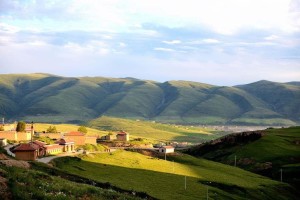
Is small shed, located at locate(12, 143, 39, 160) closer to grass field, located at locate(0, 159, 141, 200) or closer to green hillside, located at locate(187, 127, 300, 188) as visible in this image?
grass field, located at locate(0, 159, 141, 200)

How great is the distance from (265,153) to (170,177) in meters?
73.8

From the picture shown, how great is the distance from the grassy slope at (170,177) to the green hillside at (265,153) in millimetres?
21758

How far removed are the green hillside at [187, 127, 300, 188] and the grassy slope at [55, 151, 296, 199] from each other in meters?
21.8

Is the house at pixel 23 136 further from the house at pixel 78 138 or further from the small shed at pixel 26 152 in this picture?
the small shed at pixel 26 152

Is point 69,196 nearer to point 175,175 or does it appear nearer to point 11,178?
point 11,178

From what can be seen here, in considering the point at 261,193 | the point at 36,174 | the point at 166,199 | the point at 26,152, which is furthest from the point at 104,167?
the point at 36,174

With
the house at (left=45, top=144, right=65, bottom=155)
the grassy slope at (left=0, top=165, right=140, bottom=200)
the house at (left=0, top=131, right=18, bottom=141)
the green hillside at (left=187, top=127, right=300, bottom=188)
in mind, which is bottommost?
the green hillside at (left=187, top=127, right=300, bottom=188)

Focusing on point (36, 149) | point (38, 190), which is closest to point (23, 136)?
point (36, 149)

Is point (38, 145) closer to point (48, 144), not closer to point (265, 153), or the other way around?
point (48, 144)

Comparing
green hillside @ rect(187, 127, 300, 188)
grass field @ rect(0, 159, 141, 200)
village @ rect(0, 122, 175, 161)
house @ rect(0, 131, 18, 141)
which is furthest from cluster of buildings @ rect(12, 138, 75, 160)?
green hillside @ rect(187, 127, 300, 188)

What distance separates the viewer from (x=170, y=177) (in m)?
90.3

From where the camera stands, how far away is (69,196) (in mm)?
38594

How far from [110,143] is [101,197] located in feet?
402

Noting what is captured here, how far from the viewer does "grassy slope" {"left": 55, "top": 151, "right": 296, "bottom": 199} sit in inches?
3009
